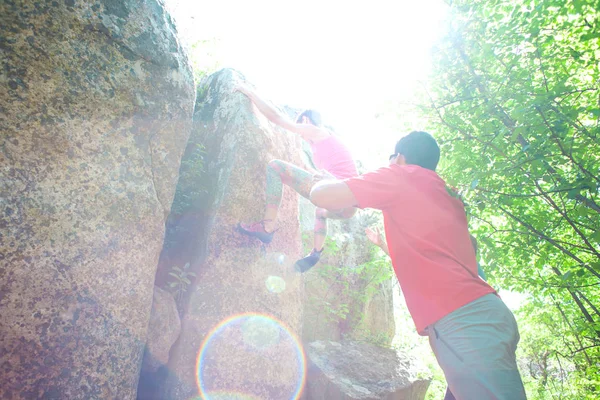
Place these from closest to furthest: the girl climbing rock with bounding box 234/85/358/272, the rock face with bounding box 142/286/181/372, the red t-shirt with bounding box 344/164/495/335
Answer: the red t-shirt with bounding box 344/164/495/335 < the rock face with bounding box 142/286/181/372 < the girl climbing rock with bounding box 234/85/358/272

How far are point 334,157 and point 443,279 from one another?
291 centimetres

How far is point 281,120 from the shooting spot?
14.9 feet

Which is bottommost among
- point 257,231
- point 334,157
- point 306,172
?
point 257,231

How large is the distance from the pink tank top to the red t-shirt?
2147mm

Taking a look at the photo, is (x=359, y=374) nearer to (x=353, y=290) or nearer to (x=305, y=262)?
(x=305, y=262)

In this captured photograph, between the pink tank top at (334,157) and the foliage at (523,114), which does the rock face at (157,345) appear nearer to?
the pink tank top at (334,157)

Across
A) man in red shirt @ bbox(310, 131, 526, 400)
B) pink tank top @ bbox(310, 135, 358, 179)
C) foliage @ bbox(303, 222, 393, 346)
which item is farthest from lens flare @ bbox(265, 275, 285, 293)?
foliage @ bbox(303, 222, 393, 346)

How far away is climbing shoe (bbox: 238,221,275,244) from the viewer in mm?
4191

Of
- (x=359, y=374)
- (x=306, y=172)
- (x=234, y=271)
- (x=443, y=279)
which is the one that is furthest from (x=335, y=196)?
(x=359, y=374)

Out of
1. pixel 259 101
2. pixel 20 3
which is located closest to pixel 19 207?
pixel 20 3

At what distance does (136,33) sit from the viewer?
335 cm

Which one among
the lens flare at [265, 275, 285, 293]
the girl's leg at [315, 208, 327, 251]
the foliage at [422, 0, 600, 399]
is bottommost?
the lens flare at [265, 275, 285, 293]

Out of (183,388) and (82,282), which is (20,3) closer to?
(82,282)

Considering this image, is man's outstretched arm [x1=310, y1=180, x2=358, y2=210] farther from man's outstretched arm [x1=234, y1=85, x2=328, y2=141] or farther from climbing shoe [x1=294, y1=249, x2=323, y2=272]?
man's outstretched arm [x1=234, y1=85, x2=328, y2=141]
